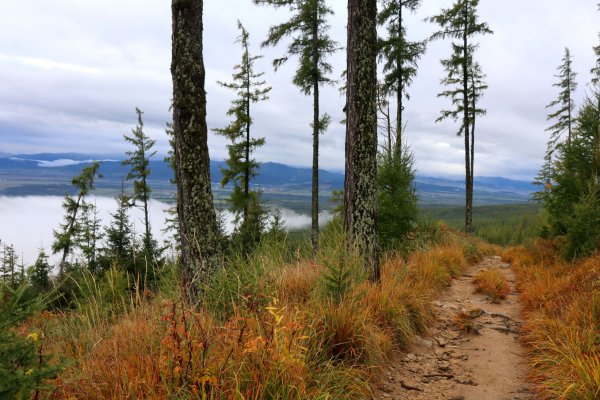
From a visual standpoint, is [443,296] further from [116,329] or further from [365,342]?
[116,329]

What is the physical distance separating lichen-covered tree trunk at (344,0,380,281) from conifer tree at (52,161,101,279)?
2644cm

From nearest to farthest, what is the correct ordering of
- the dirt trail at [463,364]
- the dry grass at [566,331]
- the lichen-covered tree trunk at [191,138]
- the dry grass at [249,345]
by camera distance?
1. the dry grass at [249,345]
2. the dry grass at [566,331]
3. the dirt trail at [463,364]
4. the lichen-covered tree trunk at [191,138]

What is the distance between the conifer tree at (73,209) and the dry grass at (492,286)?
90.4 feet

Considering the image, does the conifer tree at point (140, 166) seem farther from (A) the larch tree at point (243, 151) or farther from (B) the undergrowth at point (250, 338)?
(B) the undergrowth at point (250, 338)

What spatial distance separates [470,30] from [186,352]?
73.2ft

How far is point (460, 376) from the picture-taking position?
3.98 meters

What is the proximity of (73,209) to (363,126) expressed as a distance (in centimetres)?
2822

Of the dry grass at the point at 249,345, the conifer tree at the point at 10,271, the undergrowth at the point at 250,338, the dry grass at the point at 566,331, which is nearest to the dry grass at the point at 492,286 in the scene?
the dry grass at the point at 566,331

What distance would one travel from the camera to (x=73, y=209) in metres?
26.8

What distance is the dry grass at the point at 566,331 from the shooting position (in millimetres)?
3143

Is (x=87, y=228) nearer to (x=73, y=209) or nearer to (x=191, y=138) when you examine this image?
(x=73, y=209)

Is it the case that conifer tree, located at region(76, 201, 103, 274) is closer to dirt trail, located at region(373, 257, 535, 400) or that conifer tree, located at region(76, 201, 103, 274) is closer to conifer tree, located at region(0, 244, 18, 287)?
conifer tree, located at region(0, 244, 18, 287)

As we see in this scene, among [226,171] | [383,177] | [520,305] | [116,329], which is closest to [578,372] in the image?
[520,305]

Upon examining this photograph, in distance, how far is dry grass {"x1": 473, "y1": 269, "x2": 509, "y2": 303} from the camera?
23.5 feet
